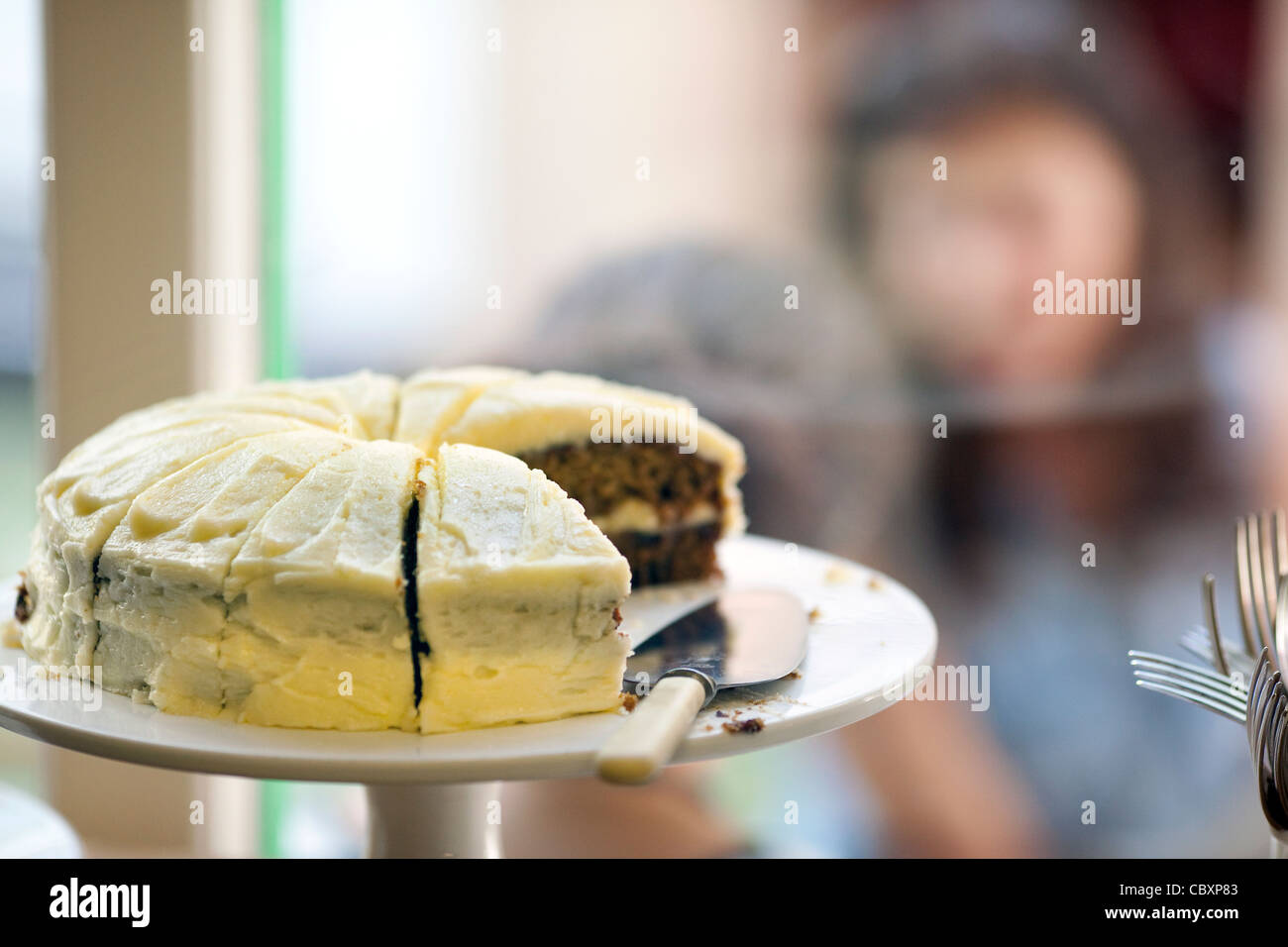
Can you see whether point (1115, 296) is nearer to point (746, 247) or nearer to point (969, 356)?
point (969, 356)

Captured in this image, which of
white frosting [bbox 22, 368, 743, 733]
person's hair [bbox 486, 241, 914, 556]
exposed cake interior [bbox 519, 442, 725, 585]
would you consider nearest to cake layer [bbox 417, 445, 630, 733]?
white frosting [bbox 22, 368, 743, 733]

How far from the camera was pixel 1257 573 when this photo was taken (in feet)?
3.51

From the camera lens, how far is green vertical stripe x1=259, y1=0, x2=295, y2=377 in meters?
2.23

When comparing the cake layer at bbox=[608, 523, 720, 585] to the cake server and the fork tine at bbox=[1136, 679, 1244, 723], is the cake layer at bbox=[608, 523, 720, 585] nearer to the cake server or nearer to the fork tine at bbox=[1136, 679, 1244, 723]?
the cake server

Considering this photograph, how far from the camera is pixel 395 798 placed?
1.07 metres

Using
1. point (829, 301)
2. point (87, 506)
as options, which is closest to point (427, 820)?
point (87, 506)

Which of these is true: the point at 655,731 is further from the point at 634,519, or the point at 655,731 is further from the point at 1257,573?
the point at 634,519

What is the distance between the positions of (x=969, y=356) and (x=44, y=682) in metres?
1.92

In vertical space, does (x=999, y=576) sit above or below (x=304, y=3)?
below

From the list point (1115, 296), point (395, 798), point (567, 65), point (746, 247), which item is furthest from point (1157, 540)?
point (395, 798)

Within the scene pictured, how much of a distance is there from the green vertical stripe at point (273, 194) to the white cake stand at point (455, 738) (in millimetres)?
1341

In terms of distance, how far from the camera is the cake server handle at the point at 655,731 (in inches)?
28.4

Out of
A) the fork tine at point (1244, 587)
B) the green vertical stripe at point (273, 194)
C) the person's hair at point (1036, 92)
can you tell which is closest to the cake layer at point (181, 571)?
the fork tine at point (1244, 587)

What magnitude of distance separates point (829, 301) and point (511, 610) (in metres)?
1.55
